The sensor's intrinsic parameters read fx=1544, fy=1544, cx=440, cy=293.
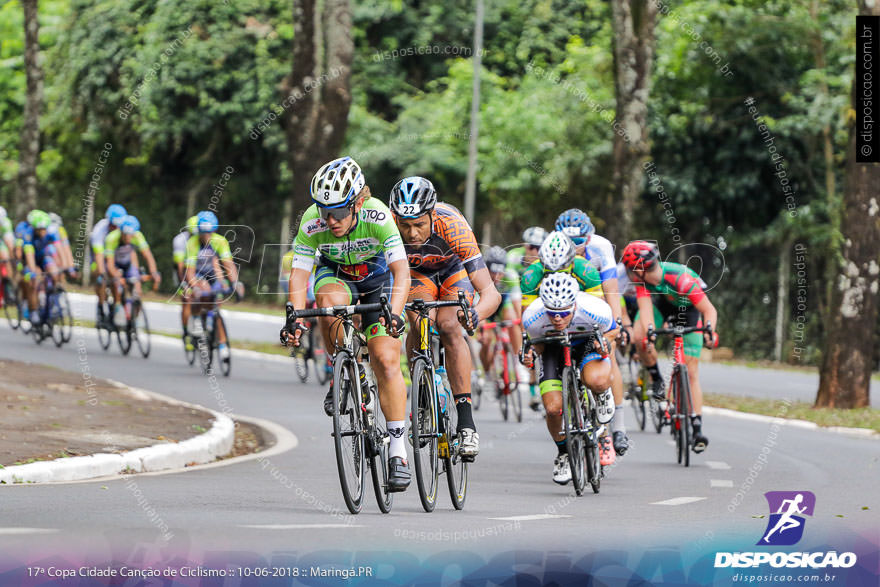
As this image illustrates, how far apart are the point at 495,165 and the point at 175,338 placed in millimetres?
11104

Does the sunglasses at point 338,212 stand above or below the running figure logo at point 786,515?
above

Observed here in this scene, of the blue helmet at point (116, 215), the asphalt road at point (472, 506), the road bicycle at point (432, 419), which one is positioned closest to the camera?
the asphalt road at point (472, 506)

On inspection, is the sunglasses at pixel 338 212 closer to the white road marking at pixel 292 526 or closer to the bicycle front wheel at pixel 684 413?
the white road marking at pixel 292 526

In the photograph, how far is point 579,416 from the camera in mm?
10789

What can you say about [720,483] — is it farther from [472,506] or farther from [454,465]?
[454,465]

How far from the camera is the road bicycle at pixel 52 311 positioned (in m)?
22.7

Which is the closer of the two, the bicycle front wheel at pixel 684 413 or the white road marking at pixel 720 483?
the white road marking at pixel 720 483

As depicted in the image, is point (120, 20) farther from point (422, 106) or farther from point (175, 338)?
point (175, 338)

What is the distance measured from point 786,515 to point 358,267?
3.15 m

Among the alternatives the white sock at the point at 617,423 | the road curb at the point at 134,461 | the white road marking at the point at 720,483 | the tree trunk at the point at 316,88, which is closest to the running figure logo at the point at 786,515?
the white road marking at the point at 720,483

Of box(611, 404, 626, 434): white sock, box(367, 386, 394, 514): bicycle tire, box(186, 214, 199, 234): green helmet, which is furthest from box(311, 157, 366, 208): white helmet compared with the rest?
box(186, 214, 199, 234): green helmet

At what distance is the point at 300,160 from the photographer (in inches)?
926

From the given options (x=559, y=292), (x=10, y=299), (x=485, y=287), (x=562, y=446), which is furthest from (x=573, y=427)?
(x=10, y=299)

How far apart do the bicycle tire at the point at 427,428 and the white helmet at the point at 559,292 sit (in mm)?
1614
